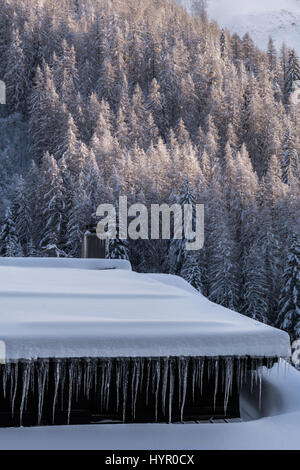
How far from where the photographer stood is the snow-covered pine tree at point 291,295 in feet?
108

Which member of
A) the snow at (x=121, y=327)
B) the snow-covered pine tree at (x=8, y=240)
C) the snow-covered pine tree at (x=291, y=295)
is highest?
the snow at (x=121, y=327)

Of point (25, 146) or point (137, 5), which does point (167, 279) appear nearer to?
point (25, 146)

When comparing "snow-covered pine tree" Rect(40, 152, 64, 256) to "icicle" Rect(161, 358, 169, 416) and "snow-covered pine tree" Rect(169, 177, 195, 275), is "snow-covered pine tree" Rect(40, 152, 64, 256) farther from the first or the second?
"icicle" Rect(161, 358, 169, 416)

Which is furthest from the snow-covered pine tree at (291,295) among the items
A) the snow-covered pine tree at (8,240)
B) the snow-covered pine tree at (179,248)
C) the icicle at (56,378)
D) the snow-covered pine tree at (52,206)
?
the icicle at (56,378)

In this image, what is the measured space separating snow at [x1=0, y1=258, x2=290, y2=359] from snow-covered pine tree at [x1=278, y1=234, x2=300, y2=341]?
93.7 feet

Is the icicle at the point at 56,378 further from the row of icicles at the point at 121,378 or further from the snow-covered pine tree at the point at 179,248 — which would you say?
the snow-covered pine tree at the point at 179,248

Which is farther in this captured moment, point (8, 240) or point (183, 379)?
point (8, 240)

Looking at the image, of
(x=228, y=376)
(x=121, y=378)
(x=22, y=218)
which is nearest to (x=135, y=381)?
(x=121, y=378)

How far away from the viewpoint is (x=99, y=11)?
3895 inches

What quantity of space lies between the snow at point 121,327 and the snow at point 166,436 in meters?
0.76

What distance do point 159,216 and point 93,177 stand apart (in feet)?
29.2

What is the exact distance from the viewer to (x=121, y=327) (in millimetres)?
4434

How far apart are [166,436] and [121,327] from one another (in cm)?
110

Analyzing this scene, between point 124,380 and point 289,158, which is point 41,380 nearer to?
point 124,380
